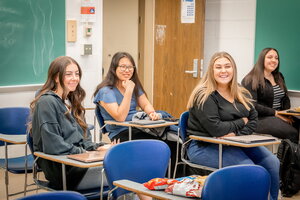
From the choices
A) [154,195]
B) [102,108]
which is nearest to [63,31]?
[102,108]

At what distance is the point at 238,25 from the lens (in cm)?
624

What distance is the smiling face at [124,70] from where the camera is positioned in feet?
14.9

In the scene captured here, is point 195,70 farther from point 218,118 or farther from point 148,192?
point 148,192

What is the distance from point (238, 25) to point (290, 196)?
8.22ft

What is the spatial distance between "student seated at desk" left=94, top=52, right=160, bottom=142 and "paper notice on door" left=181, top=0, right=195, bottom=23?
1.95 meters

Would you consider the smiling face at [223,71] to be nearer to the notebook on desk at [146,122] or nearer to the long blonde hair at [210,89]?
the long blonde hair at [210,89]

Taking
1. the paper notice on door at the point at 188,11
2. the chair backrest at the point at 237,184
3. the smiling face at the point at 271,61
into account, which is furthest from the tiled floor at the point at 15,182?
the paper notice on door at the point at 188,11

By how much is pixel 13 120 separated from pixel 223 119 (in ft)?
5.75

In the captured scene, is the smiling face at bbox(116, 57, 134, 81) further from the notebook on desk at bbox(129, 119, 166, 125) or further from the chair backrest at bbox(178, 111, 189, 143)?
the chair backrest at bbox(178, 111, 189, 143)

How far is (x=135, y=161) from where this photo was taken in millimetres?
2924

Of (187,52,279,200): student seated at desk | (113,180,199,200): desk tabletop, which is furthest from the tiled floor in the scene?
(113,180,199,200): desk tabletop

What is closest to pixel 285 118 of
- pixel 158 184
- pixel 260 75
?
pixel 260 75

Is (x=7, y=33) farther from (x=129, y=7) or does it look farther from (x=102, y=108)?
(x=129, y=7)

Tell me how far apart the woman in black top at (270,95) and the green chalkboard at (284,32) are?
0.71 feet
